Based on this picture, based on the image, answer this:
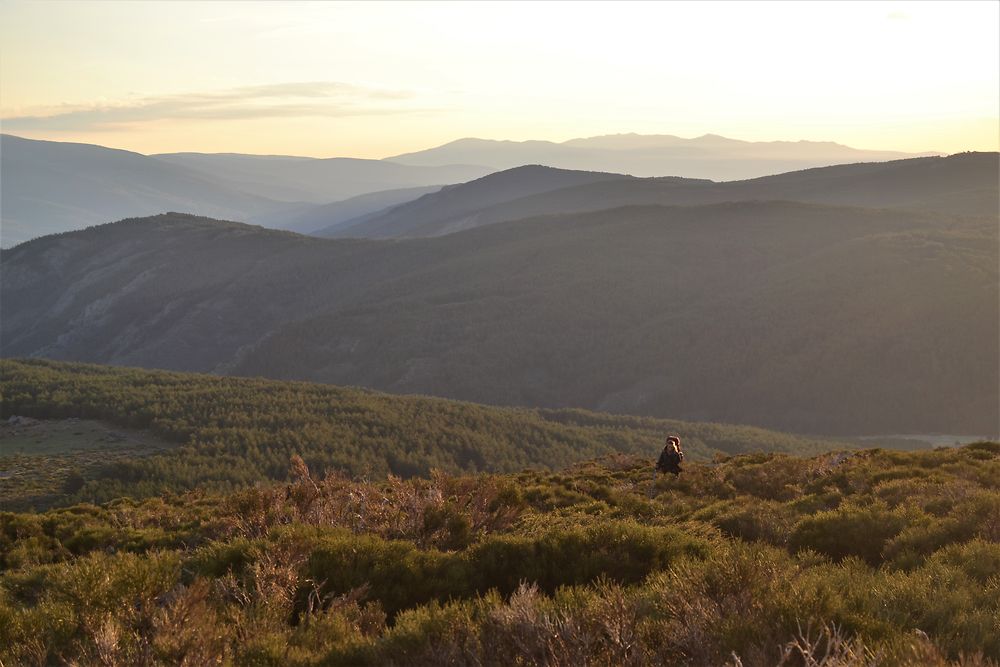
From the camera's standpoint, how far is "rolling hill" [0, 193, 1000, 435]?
93438 millimetres

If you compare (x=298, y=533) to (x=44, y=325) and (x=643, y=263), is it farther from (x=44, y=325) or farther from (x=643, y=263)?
(x=44, y=325)

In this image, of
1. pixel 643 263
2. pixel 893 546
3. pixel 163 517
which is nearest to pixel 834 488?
pixel 893 546

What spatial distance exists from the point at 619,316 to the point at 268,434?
262ft

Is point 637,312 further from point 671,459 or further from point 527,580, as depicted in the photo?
point 527,580

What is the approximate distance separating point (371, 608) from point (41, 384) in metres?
64.3

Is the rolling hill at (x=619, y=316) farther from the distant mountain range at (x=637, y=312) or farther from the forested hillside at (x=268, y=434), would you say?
the forested hillside at (x=268, y=434)

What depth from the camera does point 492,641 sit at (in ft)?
18.0

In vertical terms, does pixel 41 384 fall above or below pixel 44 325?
above

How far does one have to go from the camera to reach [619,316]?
4860 inches

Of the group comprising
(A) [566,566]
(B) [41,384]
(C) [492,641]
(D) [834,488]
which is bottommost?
(B) [41,384]

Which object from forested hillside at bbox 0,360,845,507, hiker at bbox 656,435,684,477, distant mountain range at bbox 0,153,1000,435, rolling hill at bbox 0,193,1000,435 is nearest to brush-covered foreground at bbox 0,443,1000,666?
hiker at bbox 656,435,684,477

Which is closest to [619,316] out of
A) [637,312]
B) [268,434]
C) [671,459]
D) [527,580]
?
[637,312]

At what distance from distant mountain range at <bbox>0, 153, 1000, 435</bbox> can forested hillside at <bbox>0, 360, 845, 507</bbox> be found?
21880 mm

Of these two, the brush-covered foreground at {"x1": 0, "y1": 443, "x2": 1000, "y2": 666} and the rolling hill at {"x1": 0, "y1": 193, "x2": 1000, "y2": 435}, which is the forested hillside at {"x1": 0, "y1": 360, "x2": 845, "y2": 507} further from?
the brush-covered foreground at {"x1": 0, "y1": 443, "x2": 1000, "y2": 666}
